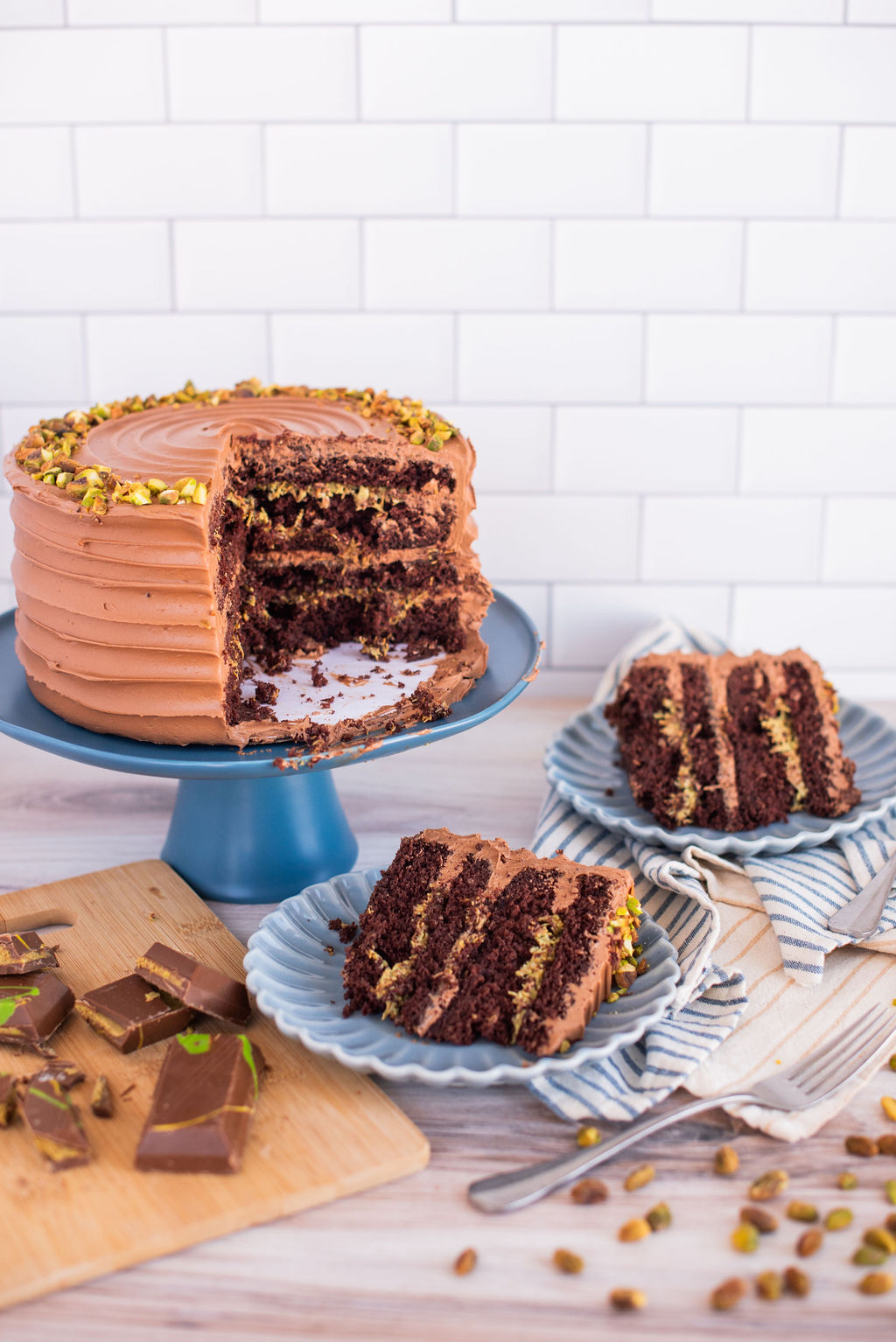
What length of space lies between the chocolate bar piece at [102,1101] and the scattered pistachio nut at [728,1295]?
32.0 inches

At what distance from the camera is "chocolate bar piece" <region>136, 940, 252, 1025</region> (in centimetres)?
168

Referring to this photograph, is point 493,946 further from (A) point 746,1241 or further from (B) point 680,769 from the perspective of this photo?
(B) point 680,769

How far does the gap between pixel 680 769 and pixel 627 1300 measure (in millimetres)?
1152

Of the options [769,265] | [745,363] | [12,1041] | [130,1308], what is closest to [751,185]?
[769,265]

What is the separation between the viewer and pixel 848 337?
2.89 meters

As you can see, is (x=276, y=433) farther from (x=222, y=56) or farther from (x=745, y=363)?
(x=745, y=363)

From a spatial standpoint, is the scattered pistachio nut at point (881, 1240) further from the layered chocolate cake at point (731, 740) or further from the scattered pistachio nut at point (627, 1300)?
the layered chocolate cake at point (731, 740)

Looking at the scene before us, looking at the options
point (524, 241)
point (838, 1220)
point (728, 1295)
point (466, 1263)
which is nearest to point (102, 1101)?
point (466, 1263)

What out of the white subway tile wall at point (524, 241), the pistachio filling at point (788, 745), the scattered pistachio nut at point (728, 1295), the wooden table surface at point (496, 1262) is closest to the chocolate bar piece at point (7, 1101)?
the wooden table surface at point (496, 1262)

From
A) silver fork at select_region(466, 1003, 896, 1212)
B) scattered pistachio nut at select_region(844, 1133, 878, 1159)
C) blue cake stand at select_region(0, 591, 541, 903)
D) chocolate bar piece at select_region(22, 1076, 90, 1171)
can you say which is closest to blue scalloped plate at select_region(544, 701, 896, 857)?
blue cake stand at select_region(0, 591, 541, 903)

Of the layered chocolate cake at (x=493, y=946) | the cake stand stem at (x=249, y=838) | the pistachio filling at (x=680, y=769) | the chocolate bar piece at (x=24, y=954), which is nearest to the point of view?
the layered chocolate cake at (x=493, y=946)

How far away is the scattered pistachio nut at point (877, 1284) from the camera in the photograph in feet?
4.37

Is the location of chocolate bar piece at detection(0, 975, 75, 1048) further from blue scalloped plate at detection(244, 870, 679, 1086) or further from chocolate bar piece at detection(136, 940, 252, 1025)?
blue scalloped plate at detection(244, 870, 679, 1086)

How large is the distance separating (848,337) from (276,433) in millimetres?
1535
